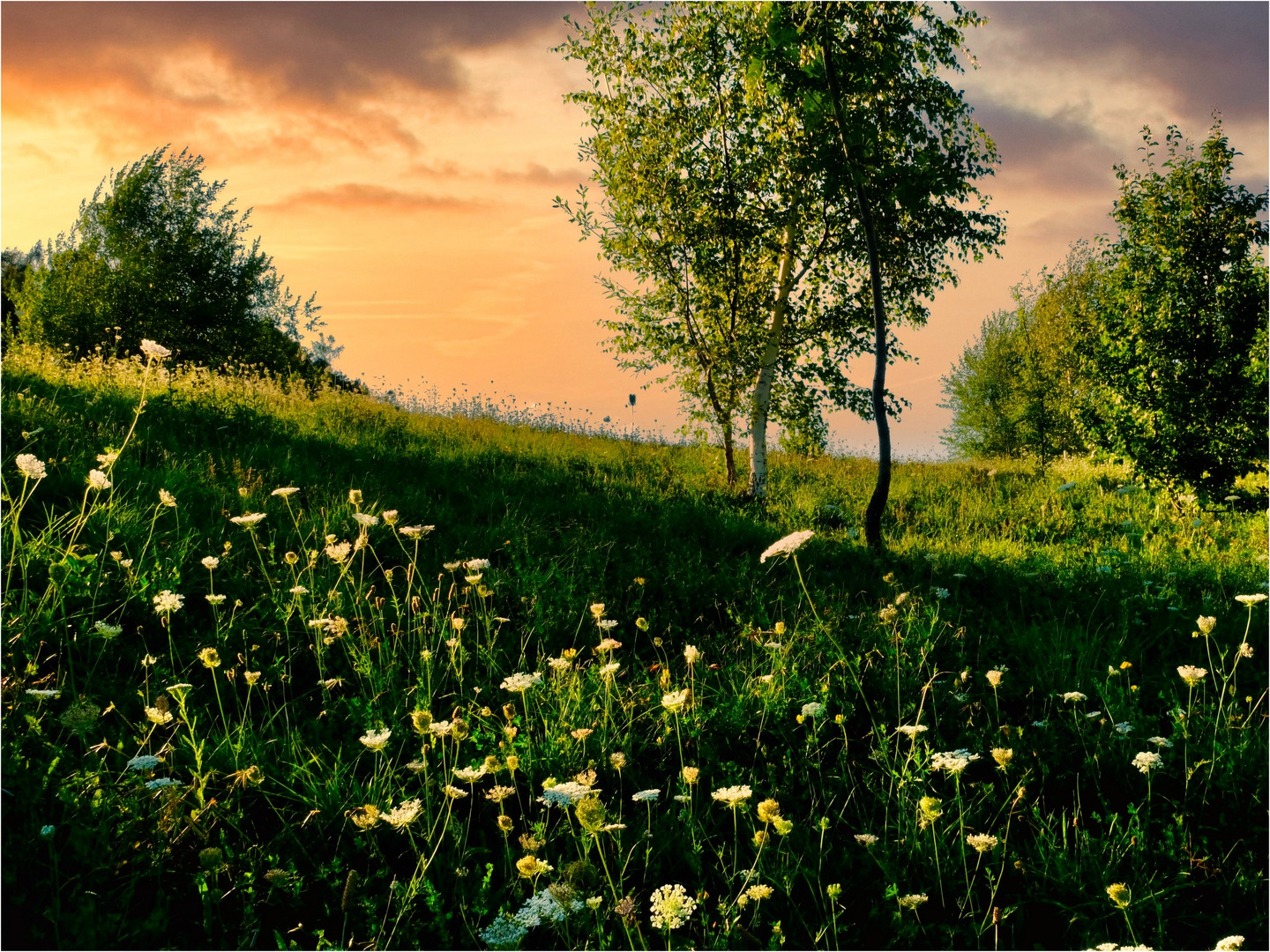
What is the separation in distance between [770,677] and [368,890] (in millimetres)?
1934

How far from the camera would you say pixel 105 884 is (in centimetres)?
217


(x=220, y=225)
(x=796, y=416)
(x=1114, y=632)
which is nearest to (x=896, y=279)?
(x=796, y=416)

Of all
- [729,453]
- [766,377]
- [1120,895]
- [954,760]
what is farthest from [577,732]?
[766,377]

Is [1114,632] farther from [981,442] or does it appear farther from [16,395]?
[981,442]

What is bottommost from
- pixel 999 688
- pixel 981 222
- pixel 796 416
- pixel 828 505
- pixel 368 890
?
pixel 368 890

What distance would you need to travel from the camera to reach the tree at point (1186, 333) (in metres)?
10.3

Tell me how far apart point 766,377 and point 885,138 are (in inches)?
145

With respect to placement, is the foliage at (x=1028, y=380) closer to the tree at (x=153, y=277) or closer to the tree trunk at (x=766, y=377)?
the tree trunk at (x=766, y=377)

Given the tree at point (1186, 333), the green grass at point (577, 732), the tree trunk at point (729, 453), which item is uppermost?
the tree at point (1186, 333)

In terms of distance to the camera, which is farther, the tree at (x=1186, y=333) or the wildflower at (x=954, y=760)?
the tree at (x=1186, y=333)

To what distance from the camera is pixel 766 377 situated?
36.9 ft

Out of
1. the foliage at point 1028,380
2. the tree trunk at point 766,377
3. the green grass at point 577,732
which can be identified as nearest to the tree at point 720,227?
the tree trunk at point 766,377

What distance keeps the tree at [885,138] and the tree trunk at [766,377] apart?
1.07 m

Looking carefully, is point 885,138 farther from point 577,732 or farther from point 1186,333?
point 577,732
